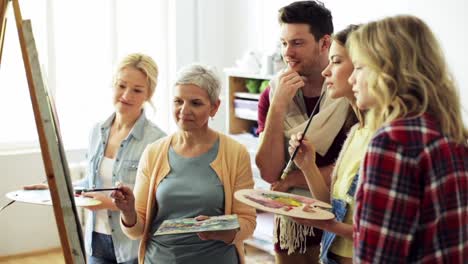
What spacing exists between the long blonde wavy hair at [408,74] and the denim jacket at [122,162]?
1.14 meters

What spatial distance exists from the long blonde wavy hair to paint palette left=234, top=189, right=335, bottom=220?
1.15 ft

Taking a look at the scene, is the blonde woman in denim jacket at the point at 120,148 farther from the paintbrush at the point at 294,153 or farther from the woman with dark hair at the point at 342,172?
the woman with dark hair at the point at 342,172

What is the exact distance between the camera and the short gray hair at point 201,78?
2116 mm

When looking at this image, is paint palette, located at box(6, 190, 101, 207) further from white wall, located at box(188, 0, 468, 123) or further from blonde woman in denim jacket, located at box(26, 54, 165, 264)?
white wall, located at box(188, 0, 468, 123)

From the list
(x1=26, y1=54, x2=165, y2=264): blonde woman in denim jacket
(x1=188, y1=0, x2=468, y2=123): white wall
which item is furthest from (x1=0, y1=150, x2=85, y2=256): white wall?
(x1=26, y1=54, x2=165, y2=264): blonde woman in denim jacket

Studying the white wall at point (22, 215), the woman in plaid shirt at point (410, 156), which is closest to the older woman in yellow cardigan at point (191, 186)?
the woman in plaid shirt at point (410, 156)

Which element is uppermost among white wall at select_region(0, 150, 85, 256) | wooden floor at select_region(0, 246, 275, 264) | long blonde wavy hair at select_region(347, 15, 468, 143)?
long blonde wavy hair at select_region(347, 15, 468, 143)

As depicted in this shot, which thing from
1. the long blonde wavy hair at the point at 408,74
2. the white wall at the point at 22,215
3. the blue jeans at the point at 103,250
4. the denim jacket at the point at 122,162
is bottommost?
the white wall at the point at 22,215

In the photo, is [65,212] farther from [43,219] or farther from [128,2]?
[128,2]

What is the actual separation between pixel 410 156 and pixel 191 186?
87 centimetres

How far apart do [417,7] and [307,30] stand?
169 centimetres

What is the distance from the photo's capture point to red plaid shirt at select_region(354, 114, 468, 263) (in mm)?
1365

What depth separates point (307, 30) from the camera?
6.95ft

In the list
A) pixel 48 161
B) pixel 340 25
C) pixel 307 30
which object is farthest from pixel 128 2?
pixel 48 161
